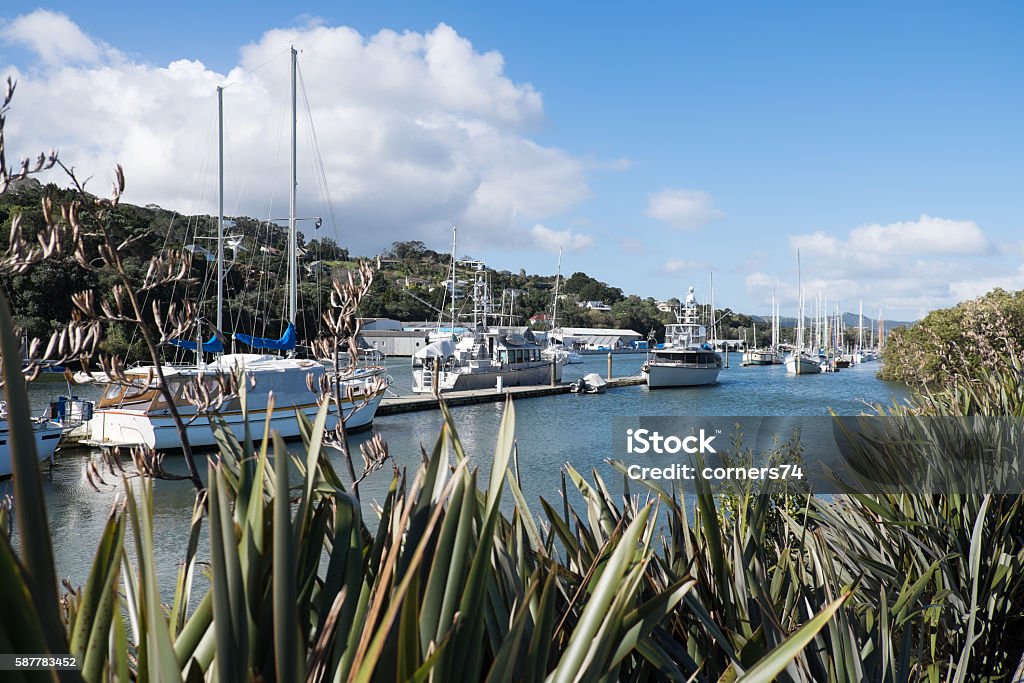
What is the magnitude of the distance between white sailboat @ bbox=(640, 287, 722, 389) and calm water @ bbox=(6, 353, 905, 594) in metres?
0.60

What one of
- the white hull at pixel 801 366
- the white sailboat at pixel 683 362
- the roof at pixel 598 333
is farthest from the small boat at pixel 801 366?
the roof at pixel 598 333

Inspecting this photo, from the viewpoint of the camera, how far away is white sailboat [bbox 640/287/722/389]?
39.4m

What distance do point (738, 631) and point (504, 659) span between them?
121 cm

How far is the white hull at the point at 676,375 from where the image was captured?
3906 centimetres

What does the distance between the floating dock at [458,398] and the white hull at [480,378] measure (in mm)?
493

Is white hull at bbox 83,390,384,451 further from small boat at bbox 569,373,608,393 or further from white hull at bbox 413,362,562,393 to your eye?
small boat at bbox 569,373,608,393

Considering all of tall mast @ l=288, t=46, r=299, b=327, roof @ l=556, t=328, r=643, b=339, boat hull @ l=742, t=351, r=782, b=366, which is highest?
tall mast @ l=288, t=46, r=299, b=327

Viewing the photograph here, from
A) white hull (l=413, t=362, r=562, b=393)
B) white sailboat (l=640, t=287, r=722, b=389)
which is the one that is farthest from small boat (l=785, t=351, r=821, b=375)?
white hull (l=413, t=362, r=562, b=393)

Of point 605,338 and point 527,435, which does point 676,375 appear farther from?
point 605,338

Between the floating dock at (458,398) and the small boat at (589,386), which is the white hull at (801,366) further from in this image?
the small boat at (589,386)

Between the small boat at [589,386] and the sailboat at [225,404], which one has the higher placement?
the sailboat at [225,404]

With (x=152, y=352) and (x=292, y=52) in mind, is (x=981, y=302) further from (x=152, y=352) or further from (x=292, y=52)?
(x=152, y=352)

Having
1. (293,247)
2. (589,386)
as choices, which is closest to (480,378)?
(589,386)

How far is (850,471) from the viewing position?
4270mm
